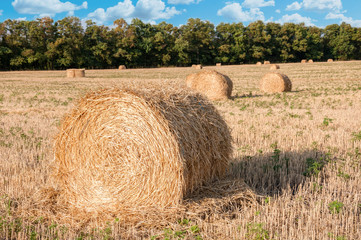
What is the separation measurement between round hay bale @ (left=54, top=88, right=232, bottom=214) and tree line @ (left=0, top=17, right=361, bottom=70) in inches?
2277

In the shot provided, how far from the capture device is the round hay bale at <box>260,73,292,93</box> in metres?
19.6

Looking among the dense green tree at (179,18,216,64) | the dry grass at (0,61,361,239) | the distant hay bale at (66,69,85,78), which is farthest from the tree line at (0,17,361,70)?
the dry grass at (0,61,361,239)

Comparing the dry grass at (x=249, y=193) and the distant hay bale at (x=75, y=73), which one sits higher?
the distant hay bale at (x=75, y=73)

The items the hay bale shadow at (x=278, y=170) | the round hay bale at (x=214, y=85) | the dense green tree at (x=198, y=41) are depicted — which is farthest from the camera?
the dense green tree at (x=198, y=41)

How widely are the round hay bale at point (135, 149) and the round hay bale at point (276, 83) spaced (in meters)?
15.2

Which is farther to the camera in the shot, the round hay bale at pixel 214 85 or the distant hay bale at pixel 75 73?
the distant hay bale at pixel 75 73

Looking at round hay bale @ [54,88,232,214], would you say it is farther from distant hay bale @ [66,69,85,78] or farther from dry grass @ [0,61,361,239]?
distant hay bale @ [66,69,85,78]

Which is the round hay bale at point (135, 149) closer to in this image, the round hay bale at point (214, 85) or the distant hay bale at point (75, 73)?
the round hay bale at point (214, 85)

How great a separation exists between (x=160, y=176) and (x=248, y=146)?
147 inches

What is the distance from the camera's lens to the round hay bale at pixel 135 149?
14.9ft

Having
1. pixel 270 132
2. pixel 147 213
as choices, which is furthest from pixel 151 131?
pixel 270 132

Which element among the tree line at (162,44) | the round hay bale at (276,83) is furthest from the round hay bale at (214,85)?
the tree line at (162,44)

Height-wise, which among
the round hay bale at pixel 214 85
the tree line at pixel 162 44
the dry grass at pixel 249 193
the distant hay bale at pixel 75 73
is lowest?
the dry grass at pixel 249 193

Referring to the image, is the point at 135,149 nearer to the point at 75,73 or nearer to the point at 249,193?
the point at 249,193
